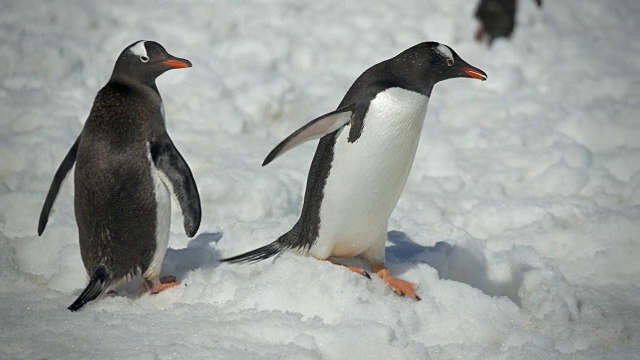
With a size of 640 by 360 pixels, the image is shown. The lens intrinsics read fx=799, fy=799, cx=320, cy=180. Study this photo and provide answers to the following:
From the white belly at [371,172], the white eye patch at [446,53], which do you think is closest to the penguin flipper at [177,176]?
the white belly at [371,172]

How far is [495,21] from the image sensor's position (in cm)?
638

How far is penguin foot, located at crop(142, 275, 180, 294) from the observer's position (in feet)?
9.74

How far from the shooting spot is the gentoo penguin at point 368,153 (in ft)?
9.42

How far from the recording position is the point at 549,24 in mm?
6652

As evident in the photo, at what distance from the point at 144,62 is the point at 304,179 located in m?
1.46

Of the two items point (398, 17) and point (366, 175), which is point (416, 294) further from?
point (398, 17)

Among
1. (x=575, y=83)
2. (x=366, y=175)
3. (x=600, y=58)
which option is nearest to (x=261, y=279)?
(x=366, y=175)

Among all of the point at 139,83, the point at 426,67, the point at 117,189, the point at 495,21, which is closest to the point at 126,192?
the point at 117,189

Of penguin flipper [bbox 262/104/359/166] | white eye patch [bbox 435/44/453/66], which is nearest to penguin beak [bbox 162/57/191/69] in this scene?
penguin flipper [bbox 262/104/359/166]

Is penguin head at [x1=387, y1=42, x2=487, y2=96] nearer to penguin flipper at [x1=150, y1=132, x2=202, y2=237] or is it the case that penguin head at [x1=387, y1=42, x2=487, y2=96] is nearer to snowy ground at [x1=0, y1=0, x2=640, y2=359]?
snowy ground at [x1=0, y1=0, x2=640, y2=359]

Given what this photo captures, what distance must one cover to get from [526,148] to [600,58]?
169cm

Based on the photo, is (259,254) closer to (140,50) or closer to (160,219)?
(160,219)

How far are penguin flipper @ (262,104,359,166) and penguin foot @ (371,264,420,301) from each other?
0.57 meters

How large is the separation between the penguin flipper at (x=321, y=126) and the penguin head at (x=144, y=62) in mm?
616
